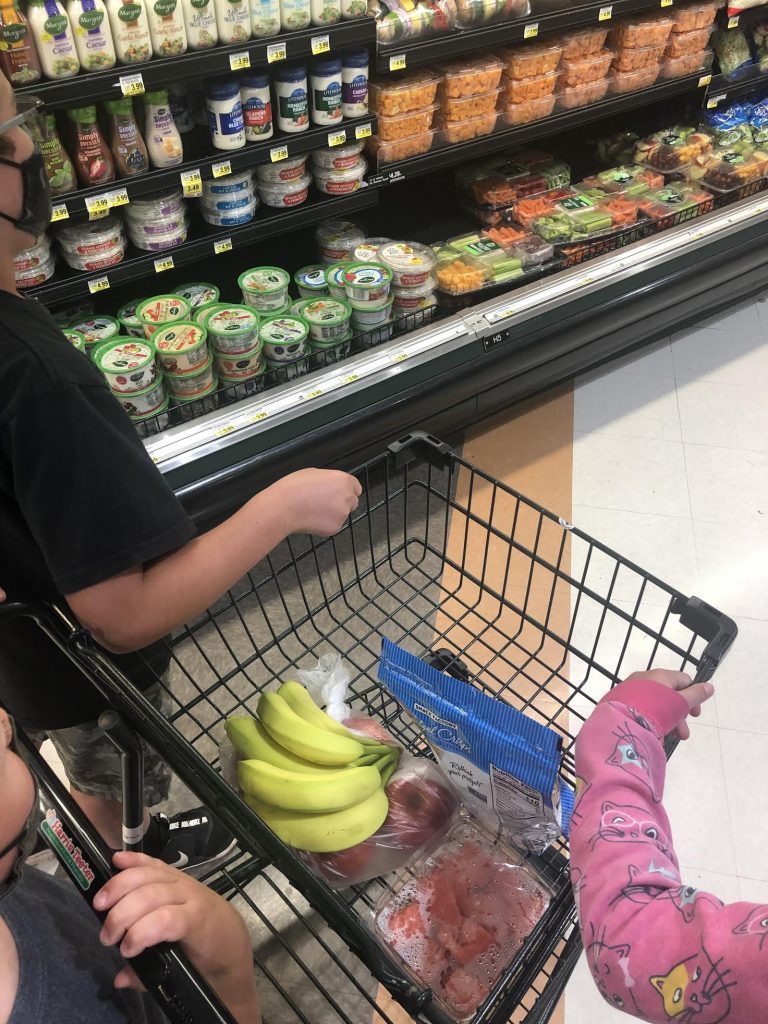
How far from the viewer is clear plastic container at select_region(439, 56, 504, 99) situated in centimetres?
241

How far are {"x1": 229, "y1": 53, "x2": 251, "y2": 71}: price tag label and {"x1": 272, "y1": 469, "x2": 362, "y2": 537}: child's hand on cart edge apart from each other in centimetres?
132

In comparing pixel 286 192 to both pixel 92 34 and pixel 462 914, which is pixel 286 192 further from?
pixel 462 914

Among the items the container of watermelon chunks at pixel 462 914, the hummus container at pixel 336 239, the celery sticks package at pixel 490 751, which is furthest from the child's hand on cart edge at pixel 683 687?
the hummus container at pixel 336 239

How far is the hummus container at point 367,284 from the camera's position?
7.43 ft

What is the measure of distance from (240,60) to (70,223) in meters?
0.60

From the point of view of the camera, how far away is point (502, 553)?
7.76ft

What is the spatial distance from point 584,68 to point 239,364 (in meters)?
1.68

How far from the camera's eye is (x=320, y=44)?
1.93 metres

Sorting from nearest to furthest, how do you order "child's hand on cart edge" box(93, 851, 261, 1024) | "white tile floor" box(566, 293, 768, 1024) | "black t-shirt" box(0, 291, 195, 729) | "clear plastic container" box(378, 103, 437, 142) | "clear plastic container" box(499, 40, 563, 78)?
"child's hand on cart edge" box(93, 851, 261, 1024) → "black t-shirt" box(0, 291, 195, 729) → "white tile floor" box(566, 293, 768, 1024) → "clear plastic container" box(378, 103, 437, 142) → "clear plastic container" box(499, 40, 563, 78)

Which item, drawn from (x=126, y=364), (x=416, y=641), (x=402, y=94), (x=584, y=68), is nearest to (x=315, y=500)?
(x=416, y=641)

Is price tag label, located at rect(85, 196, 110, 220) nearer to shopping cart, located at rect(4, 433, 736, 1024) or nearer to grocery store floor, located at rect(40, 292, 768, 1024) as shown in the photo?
shopping cart, located at rect(4, 433, 736, 1024)

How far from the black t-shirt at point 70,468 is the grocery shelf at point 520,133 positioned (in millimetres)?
1809

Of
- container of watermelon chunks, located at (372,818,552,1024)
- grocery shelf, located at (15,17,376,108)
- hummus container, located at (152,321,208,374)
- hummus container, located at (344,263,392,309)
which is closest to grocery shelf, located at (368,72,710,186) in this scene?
hummus container, located at (344,263,392,309)

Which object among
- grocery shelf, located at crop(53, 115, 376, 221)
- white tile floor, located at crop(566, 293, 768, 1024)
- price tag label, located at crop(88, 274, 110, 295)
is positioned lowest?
white tile floor, located at crop(566, 293, 768, 1024)
